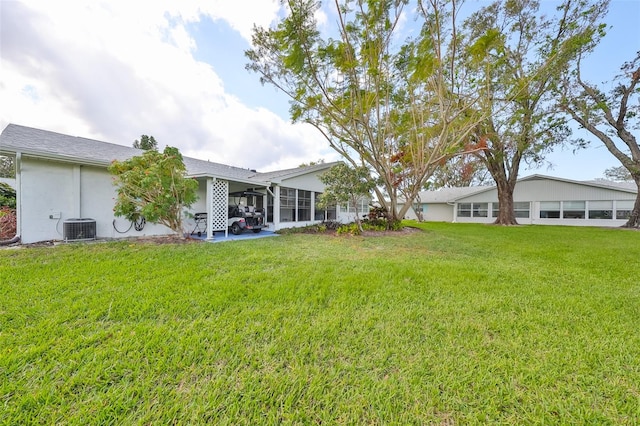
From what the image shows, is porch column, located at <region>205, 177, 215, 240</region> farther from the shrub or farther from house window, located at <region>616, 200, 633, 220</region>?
house window, located at <region>616, 200, 633, 220</region>

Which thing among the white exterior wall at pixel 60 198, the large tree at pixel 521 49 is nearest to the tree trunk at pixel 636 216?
the large tree at pixel 521 49

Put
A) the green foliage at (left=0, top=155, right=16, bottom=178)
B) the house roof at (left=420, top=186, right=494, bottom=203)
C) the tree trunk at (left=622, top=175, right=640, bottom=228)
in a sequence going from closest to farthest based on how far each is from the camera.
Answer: the green foliage at (left=0, top=155, right=16, bottom=178) → the tree trunk at (left=622, top=175, right=640, bottom=228) → the house roof at (left=420, top=186, right=494, bottom=203)

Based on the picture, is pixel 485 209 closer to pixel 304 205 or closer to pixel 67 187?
pixel 304 205

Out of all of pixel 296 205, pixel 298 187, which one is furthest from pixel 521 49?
pixel 296 205

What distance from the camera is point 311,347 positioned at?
2.10 metres

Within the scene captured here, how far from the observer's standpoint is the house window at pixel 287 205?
11.1 metres

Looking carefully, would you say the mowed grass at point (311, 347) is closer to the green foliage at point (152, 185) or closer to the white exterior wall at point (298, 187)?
the green foliage at point (152, 185)

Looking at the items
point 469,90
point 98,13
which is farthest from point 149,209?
point 469,90

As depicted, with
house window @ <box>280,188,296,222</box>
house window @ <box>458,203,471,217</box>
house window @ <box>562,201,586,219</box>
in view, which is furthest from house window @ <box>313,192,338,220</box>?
house window @ <box>562,201,586,219</box>

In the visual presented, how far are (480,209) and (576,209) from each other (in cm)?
606

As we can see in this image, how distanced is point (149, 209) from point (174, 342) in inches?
203

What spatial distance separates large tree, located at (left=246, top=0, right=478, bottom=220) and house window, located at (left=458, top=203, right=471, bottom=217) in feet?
44.3

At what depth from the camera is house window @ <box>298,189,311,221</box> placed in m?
12.1

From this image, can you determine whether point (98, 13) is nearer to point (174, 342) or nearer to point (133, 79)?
point (133, 79)
